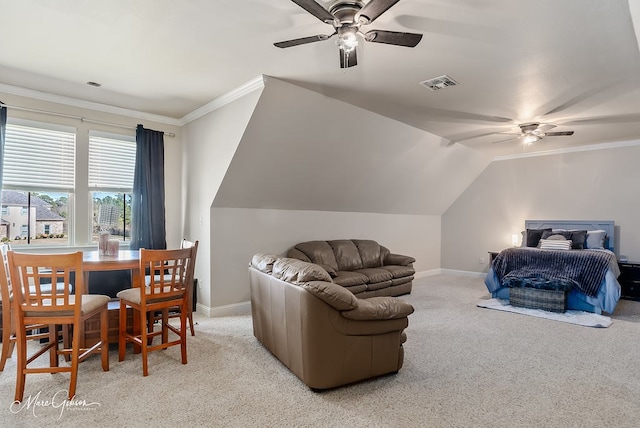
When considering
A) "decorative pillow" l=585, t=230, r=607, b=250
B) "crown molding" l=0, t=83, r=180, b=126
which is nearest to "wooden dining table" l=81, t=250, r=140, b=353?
"crown molding" l=0, t=83, r=180, b=126

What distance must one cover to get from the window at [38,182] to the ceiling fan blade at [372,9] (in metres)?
3.86

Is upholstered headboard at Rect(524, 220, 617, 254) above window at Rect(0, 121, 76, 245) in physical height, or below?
below

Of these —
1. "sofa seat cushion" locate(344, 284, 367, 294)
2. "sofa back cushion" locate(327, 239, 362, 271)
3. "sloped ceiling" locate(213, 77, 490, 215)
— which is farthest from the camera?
"sofa back cushion" locate(327, 239, 362, 271)

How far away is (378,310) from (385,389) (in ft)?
1.85

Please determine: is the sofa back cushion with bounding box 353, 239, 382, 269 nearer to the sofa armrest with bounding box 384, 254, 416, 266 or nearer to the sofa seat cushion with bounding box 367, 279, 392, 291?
the sofa armrest with bounding box 384, 254, 416, 266

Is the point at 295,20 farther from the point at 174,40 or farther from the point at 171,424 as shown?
the point at 171,424

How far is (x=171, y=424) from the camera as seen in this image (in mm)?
2164

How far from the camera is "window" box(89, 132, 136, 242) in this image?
4.54 metres

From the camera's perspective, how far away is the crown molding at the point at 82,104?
12.9 ft

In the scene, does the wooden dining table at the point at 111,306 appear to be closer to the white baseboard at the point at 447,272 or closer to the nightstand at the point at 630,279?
the white baseboard at the point at 447,272

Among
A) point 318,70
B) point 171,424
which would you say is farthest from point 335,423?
point 318,70

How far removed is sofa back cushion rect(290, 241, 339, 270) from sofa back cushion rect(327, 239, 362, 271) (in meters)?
0.11

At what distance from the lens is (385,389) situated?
103 inches

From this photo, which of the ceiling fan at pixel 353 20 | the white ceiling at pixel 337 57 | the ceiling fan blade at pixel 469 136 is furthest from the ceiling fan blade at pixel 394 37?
the ceiling fan blade at pixel 469 136
